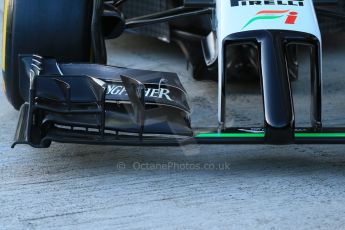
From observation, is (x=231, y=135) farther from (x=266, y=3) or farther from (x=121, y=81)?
(x=266, y=3)

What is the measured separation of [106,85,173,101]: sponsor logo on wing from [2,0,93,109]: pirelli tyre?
37 centimetres

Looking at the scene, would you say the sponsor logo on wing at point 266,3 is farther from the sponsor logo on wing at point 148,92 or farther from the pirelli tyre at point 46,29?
the pirelli tyre at point 46,29

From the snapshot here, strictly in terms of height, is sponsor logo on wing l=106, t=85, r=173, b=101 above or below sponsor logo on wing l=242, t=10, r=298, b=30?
below

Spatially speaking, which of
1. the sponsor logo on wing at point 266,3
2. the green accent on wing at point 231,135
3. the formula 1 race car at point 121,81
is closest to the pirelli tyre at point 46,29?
the formula 1 race car at point 121,81

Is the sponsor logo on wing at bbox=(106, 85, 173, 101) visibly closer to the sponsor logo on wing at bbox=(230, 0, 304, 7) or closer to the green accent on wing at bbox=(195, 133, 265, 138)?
the green accent on wing at bbox=(195, 133, 265, 138)

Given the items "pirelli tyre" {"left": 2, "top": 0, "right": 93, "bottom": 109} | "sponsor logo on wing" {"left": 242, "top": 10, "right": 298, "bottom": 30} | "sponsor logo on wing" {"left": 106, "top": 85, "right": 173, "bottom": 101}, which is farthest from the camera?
"pirelli tyre" {"left": 2, "top": 0, "right": 93, "bottom": 109}

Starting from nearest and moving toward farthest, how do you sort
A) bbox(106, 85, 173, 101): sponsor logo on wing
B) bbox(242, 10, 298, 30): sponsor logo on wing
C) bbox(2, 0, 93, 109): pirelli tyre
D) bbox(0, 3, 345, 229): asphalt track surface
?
bbox(0, 3, 345, 229): asphalt track surface < bbox(106, 85, 173, 101): sponsor logo on wing < bbox(242, 10, 298, 30): sponsor logo on wing < bbox(2, 0, 93, 109): pirelli tyre

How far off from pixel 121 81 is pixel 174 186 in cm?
45

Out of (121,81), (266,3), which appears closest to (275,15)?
(266,3)

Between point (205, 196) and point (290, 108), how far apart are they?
1.44 feet

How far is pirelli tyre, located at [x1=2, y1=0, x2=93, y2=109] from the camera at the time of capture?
301cm

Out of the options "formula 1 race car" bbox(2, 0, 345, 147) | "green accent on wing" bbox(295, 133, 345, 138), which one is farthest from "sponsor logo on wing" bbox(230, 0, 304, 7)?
"green accent on wing" bbox(295, 133, 345, 138)

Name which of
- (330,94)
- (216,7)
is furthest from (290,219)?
(330,94)

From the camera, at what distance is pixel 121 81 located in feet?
9.17
